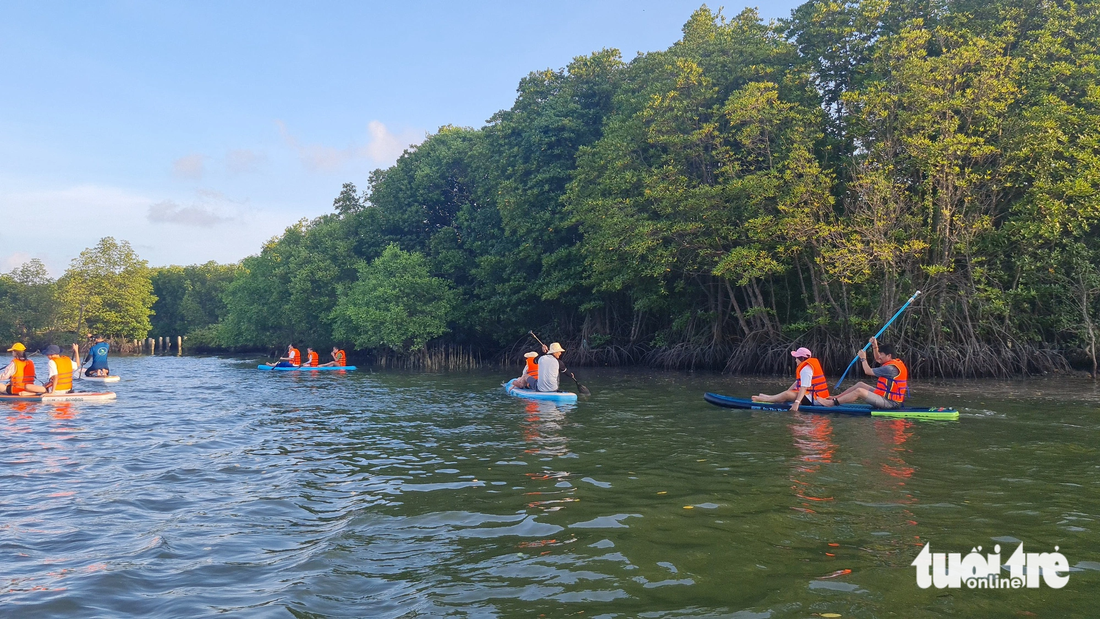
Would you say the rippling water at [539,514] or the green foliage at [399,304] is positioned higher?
the green foliage at [399,304]

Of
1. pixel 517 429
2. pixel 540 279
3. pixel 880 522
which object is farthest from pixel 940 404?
pixel 540 279

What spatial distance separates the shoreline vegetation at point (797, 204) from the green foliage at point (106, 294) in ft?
115

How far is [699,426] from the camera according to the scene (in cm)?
1241

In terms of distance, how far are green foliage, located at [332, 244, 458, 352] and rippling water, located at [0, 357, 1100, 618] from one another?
66.2ft

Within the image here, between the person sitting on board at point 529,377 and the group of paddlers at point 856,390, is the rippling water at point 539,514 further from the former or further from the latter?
the person sitting on board at point 529,377

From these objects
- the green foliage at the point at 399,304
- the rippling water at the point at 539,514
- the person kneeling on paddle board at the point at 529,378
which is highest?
the green foliage at the point at 399,304

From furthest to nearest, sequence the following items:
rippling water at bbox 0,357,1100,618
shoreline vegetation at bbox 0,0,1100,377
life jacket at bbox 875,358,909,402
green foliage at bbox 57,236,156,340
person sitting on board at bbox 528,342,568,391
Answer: green foliage at bbox 57,236,156,340 < shoreline vegetation at bbox 0,0,1100,377 < person sitting on board at bbox 528,342,568,391 < life jacket at bbox 875,358,909,402 < rippling water at bbox 0,357,1100,618

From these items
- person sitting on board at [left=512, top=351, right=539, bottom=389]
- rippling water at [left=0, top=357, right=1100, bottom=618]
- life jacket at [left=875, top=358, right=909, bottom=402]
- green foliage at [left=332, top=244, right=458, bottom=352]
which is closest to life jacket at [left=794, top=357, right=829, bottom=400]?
life jacket at [left=875, top=358, right=909, bottom=402]

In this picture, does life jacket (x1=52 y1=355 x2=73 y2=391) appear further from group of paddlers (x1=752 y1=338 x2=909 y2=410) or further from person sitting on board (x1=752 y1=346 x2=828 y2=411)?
person sitting on board (x1=752 y1=346 x2=828 y2=411)

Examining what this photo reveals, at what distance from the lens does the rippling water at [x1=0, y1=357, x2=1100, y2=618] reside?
4586mm

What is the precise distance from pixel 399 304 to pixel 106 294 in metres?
41.1

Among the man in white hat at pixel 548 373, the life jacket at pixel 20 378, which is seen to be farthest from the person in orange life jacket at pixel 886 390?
the life jacket at pixel 20 378

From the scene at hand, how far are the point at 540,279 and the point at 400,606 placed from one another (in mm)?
27730

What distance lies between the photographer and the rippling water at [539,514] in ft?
15.0
